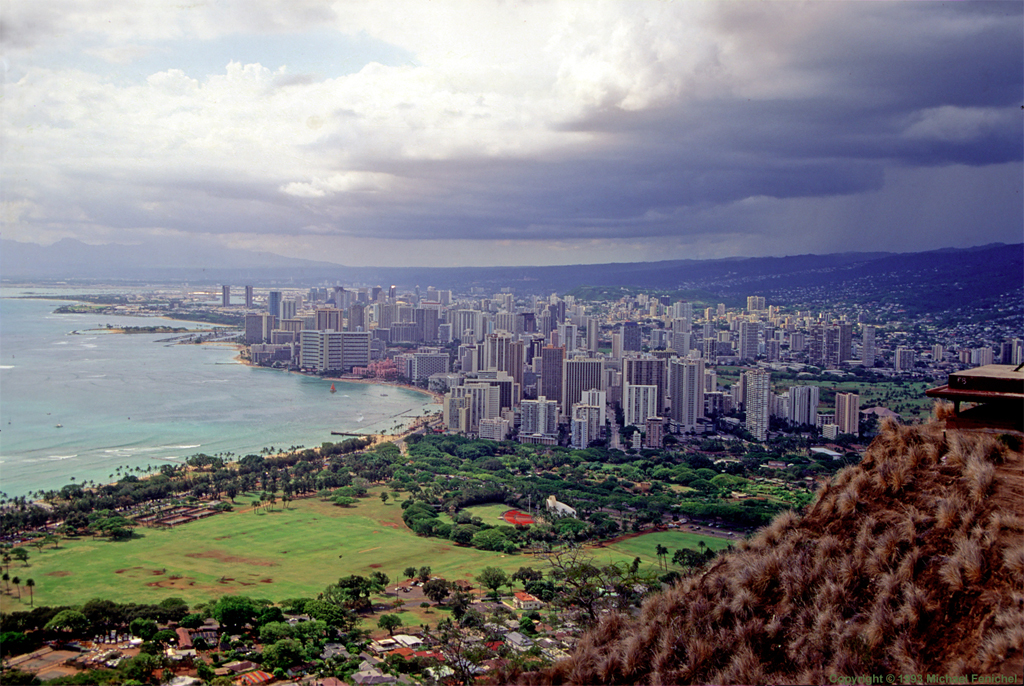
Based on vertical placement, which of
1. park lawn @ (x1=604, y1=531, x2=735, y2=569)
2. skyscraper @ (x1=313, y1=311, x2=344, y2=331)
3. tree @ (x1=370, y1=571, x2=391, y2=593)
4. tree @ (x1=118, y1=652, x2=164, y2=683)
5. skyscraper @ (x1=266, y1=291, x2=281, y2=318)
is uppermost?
skyscraper @ (x1=266, y1=291, x2=281, y2=318)

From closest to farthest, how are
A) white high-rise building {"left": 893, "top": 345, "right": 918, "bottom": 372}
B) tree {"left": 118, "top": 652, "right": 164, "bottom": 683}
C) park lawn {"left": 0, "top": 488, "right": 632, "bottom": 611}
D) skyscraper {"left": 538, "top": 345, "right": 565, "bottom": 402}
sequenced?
1. tree {"left": 118, "top": 652, "right": 164, "bottom": 683}
2. park lawn {"left": 0, "top": 488, "right": 632, "bottom": 611}
3. skyscraper {"left": 538, "top": 345, "right": 565, "bottom": 402}
4. white high-rise building {"left": 893, "top": 345, "right": 918, "bottom": 372}

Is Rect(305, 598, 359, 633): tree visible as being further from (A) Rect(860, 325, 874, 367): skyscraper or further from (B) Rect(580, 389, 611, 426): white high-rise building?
(A) Rect(860, 325, 874, 367): skyscraper

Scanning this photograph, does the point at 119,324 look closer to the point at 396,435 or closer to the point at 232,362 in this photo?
the point at 232,362

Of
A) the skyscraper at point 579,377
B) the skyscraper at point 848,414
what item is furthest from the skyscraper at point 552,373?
the skyscraper at point 848,414

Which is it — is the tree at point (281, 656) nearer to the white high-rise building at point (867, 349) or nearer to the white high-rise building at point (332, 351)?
the white high-rise building at point (332, 351)

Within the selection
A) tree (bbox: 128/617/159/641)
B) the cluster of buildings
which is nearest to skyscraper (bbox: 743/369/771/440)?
the cluster of buildings

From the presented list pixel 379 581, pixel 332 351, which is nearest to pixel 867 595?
pixel 379 581

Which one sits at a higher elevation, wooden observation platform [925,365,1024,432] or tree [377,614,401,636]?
wooden observation platform [925,365,1024,432]
